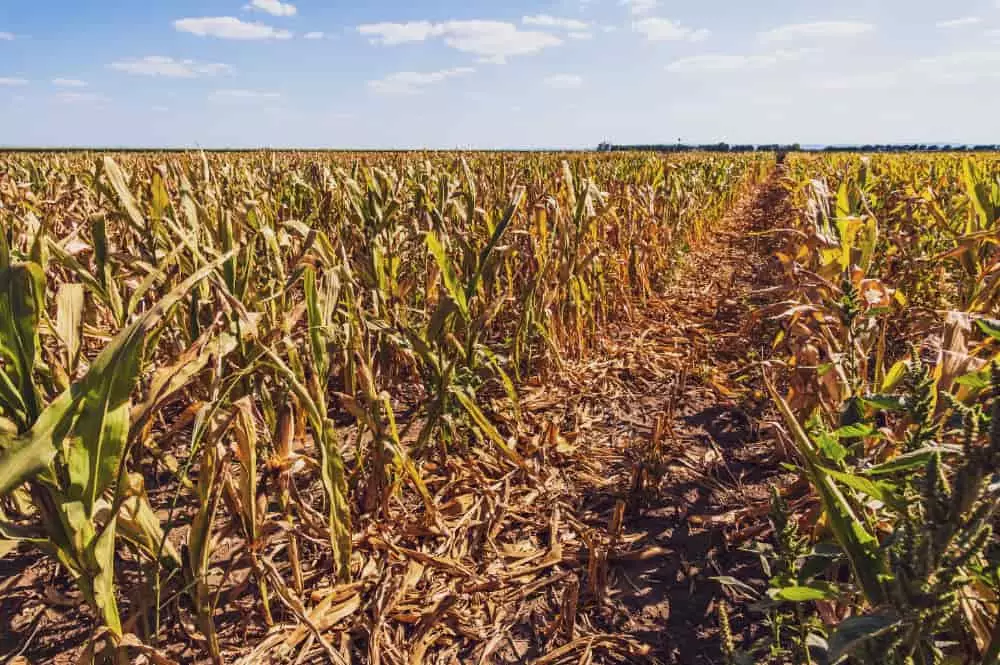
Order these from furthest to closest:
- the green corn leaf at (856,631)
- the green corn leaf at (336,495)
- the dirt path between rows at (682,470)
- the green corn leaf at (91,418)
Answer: the dirt path between rows at (682,470) → the green corn leaf at (336,495) → the green corn leaf at (91,418) → the green corn leaf at (856,631)

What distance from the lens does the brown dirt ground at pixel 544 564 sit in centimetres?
157

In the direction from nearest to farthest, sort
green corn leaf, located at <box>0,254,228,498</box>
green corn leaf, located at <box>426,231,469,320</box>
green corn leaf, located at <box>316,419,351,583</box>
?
green corn leaf, located at <box>0,254,228,498</box>
green corn leaf, located at <box>316,419,351,583</box>
green corn leaf, located at <box>426,231,469,320</box>

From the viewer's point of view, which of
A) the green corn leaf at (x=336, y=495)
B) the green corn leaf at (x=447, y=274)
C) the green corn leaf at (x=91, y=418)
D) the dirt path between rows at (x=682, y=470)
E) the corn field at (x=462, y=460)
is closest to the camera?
the green corn leaf at (x=91, y=418)

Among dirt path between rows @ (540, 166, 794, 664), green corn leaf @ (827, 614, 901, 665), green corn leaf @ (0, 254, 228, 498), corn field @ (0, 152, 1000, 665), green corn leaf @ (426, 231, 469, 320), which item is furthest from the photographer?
green corn leaf @ (426, 231, 469, 320)

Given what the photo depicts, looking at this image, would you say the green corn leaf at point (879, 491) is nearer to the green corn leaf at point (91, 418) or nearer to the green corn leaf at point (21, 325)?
the green corn leaf at point (91, 418)

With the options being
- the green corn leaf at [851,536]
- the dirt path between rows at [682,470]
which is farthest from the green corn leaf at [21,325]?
the dirt path between rows at [682,470]

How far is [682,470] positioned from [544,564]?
80 centimetres

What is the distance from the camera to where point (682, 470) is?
7.79 feet

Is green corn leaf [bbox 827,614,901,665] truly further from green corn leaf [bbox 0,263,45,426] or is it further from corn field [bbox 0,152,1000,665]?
green corn leaf [bbox 0,263,45,426]

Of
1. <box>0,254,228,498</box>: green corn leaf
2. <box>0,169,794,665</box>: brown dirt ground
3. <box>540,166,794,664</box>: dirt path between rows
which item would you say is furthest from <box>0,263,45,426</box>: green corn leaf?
<box>540,166,794,664</box>: dirt path between rows

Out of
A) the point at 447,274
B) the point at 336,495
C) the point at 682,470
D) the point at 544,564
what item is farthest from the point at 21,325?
the point at 682,470

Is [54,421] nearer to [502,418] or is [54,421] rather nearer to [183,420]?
[183,420]

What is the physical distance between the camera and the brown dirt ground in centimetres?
157

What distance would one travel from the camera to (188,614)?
1.61 meters
